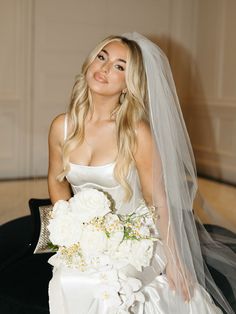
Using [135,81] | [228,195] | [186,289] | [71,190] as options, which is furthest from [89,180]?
[228,195]

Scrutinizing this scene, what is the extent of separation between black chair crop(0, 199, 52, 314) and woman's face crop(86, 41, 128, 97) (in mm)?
995

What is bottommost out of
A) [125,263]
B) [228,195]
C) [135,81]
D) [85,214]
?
[228,195]

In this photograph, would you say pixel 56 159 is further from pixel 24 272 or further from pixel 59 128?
pixel 24 272

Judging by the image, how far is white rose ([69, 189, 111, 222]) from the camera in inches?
80.6

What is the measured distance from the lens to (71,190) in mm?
3027

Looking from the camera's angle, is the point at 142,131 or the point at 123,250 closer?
the point at 123,250

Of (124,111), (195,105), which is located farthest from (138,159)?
(195,105)

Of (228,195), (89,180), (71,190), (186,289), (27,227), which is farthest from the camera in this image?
(228,195)

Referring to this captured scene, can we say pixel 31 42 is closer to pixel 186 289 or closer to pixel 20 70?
pixel 20 70

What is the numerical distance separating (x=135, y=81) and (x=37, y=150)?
4.52m

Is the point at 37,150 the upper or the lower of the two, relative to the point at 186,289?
lower

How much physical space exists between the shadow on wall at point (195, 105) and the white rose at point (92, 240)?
553 centimetres

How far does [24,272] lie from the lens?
113 inches

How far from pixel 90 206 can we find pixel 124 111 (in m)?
0.74
